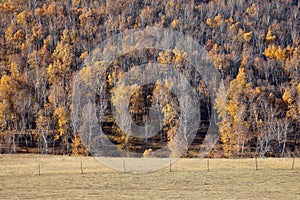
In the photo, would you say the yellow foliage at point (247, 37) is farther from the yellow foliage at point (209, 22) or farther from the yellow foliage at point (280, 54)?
the yellow foliage at point (209, 22)

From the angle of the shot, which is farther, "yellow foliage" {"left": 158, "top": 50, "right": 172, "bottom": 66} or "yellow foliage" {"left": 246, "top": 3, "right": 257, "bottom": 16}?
"yellow foliage" {"left": 246, "top": 3, "right": 257, "bottom": 16}

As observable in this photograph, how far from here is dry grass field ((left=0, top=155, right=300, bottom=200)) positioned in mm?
31406

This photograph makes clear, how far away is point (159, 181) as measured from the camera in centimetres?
3641

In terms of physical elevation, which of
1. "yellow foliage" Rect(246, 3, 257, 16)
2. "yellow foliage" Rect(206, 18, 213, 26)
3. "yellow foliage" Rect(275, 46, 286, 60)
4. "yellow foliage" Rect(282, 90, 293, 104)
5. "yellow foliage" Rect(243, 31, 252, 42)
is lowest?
"yellow foliage" Rect(282, 90, 293, 104)

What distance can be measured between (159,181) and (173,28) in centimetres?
9739

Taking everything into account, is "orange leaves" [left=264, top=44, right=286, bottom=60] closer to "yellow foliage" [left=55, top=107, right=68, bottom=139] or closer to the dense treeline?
the dense treeline

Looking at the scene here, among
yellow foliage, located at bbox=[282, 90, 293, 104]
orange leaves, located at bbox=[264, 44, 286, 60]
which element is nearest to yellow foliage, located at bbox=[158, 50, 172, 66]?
orange leaves, located at bbox=[264, 44, 286, 60]

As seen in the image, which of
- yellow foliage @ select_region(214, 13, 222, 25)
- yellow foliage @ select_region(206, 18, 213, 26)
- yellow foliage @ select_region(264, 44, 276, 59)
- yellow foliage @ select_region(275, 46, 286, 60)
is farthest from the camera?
yellow foliage @ select_region(214, 13, 222, 25)

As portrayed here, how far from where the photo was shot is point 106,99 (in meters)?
83.9

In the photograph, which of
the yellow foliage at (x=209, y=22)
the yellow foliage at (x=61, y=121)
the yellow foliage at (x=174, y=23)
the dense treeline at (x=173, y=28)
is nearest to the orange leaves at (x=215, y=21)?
the yellow foliage at (x=209, y=22)

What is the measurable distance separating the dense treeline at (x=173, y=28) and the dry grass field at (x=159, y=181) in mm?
24142

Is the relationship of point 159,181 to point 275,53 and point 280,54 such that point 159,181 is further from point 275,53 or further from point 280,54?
point 275,53

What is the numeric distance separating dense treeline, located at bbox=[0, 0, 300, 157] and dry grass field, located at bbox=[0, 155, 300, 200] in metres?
24.1

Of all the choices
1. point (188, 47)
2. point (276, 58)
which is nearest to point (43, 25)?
point (188, 47)
